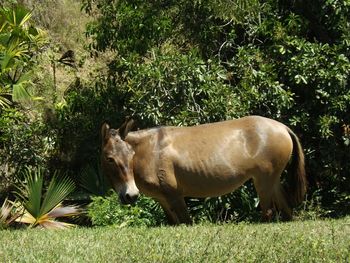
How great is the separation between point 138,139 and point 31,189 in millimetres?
2302

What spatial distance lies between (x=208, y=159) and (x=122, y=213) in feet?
5.76

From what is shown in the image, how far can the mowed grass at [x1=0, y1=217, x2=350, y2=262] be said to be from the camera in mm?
6367

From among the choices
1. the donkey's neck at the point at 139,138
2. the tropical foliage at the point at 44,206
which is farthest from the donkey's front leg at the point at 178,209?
the tropical foliage at the point at 44,206

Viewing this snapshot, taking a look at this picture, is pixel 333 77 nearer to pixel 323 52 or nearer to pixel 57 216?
pixel 323 52

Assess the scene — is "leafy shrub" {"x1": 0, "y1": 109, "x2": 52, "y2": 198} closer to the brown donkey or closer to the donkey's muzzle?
the brown donkey

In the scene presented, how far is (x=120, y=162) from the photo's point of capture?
9930 millimetres

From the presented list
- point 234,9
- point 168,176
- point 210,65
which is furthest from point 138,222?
point 234,9

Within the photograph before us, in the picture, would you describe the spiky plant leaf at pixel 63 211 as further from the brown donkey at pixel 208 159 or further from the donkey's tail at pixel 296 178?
the donkey's tail at pixel 296 178

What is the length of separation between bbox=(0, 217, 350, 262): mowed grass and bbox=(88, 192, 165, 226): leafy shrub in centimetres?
279

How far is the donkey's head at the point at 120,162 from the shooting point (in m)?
9.76

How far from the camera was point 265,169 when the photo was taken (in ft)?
35.2

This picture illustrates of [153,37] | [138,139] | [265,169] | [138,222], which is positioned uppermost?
[153,37]

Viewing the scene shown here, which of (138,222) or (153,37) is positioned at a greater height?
(153,37)

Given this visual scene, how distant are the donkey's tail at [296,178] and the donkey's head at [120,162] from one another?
2.69 meters
